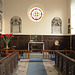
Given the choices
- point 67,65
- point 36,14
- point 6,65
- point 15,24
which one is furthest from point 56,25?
point 6,65

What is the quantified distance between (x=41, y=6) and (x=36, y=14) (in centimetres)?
97

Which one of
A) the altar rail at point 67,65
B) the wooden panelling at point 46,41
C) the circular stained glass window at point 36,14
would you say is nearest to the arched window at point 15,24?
the wooden panelling at point 46,41

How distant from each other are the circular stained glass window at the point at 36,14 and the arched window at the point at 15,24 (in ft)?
4.42

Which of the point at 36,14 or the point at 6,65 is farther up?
the point at 36,14

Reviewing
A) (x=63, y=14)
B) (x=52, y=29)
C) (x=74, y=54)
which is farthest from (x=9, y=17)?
(x=74, y=54)

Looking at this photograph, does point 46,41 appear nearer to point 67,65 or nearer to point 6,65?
point 67,65

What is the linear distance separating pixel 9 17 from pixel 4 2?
151cm

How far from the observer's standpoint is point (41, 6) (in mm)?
11258

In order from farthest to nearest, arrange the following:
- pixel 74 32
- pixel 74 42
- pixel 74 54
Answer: pixel 74 32 < pixel 74 42 < pixel 74 54

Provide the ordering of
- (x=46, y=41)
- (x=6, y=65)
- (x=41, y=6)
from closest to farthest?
1. (x=6, y=65)
2. (x=46, y=41)
3. (x=41, y=6)

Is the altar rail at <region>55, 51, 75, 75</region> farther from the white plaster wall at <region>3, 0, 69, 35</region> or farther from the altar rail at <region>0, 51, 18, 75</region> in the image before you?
the white plaster wall at <region>3, 0, 69, 35</region>

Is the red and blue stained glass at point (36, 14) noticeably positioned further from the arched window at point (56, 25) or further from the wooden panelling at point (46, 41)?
the wooden panelling at point (46, 41)

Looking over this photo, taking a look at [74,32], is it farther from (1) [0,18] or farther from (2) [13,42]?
(1) [0,18]

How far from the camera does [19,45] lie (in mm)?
11039
